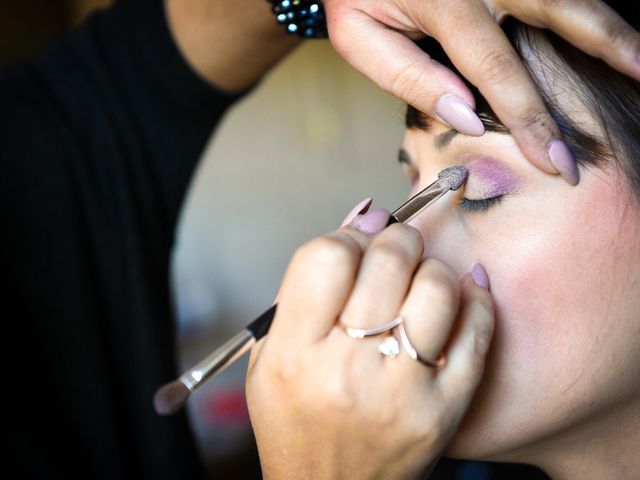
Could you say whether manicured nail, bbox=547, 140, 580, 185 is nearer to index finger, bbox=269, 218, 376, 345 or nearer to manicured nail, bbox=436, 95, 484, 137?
manicured nail, bbox=436, 95, 484, 137

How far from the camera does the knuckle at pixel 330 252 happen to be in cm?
61

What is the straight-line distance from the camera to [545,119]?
0.65 m

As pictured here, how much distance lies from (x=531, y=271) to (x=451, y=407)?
0.59ft

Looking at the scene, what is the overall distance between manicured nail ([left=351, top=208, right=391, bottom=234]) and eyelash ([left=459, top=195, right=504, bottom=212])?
12 cm

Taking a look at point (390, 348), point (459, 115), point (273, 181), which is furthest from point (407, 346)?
point (273, 181)

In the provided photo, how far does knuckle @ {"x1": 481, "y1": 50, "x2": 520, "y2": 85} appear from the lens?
64cm

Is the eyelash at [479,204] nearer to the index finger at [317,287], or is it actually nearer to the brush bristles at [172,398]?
the index finger at [317,287]

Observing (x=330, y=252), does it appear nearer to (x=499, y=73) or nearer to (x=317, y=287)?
(x=317, y=287)

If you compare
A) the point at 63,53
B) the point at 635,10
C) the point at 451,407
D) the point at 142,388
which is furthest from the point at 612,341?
the point at 63,53

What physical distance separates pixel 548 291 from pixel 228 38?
645 millimetres

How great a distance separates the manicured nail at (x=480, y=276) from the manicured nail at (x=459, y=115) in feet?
0.45

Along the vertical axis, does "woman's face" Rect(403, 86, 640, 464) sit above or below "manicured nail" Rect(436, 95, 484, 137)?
below

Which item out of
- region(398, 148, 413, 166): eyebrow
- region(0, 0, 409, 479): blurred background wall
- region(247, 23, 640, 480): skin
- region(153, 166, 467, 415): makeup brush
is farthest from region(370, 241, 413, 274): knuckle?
region(0, 0, 409, 479): blurred background wall

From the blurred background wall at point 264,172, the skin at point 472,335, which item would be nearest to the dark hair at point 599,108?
the skin at point 472,335
